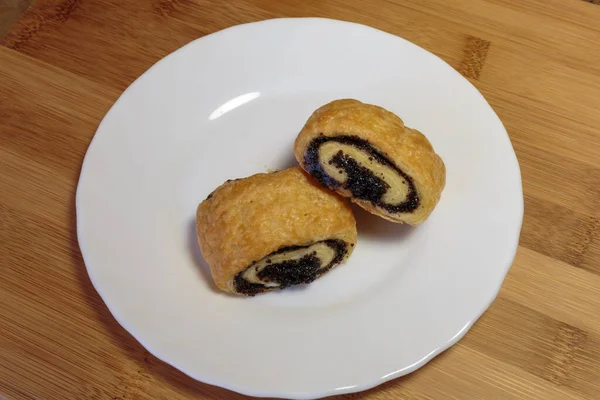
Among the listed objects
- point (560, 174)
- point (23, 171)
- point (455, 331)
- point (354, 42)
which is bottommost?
point (23, 171)

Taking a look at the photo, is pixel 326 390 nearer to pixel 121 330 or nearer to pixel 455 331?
pixel 455 331

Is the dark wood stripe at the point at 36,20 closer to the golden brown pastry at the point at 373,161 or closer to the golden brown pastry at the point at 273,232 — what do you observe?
the golden brown pastry at the point at 273,232

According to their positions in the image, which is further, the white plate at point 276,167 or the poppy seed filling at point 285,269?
the poppy seed filling at point 285,269

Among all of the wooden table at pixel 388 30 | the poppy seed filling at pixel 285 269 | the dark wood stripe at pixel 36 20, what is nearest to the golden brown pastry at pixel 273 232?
the poppy seed filling at pixel 285 269

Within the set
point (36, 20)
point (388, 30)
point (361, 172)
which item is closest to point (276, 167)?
point (361, 172)

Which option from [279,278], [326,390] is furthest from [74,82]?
[326,390]

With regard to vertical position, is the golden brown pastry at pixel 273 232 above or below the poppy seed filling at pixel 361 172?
below
